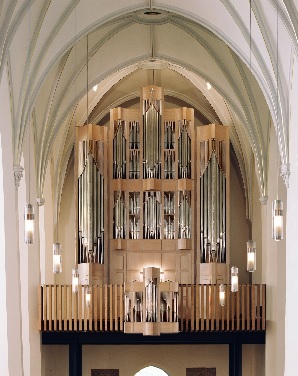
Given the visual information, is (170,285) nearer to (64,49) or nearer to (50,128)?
(50,128)

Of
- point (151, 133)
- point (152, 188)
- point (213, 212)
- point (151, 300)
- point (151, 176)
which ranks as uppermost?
point (151, 133)

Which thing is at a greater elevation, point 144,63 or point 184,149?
point 144,63

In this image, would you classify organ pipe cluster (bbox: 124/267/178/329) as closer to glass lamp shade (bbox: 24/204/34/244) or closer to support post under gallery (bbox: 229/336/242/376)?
support post under gallery (bbox: 229/336/242/376)

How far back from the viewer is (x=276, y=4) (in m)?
20.5

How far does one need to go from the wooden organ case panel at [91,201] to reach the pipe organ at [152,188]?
0.03 m

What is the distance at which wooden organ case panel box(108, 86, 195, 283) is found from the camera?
3083cm

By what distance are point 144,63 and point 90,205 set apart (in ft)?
14.6

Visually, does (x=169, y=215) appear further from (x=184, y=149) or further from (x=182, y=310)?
(x=182, y=310)

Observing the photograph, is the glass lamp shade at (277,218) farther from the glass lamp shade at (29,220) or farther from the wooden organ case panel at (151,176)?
Result: the wooden organ case panel at (151,176)

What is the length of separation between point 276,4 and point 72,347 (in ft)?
44.2

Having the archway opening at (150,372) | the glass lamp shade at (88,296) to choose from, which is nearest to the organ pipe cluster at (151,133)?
the glass lamp shade at (88,296)

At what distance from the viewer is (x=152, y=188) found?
30.7 m

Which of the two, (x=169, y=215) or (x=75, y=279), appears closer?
(x=75, y=279)

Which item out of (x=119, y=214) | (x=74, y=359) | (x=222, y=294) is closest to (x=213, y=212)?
(x=222, y=294)
